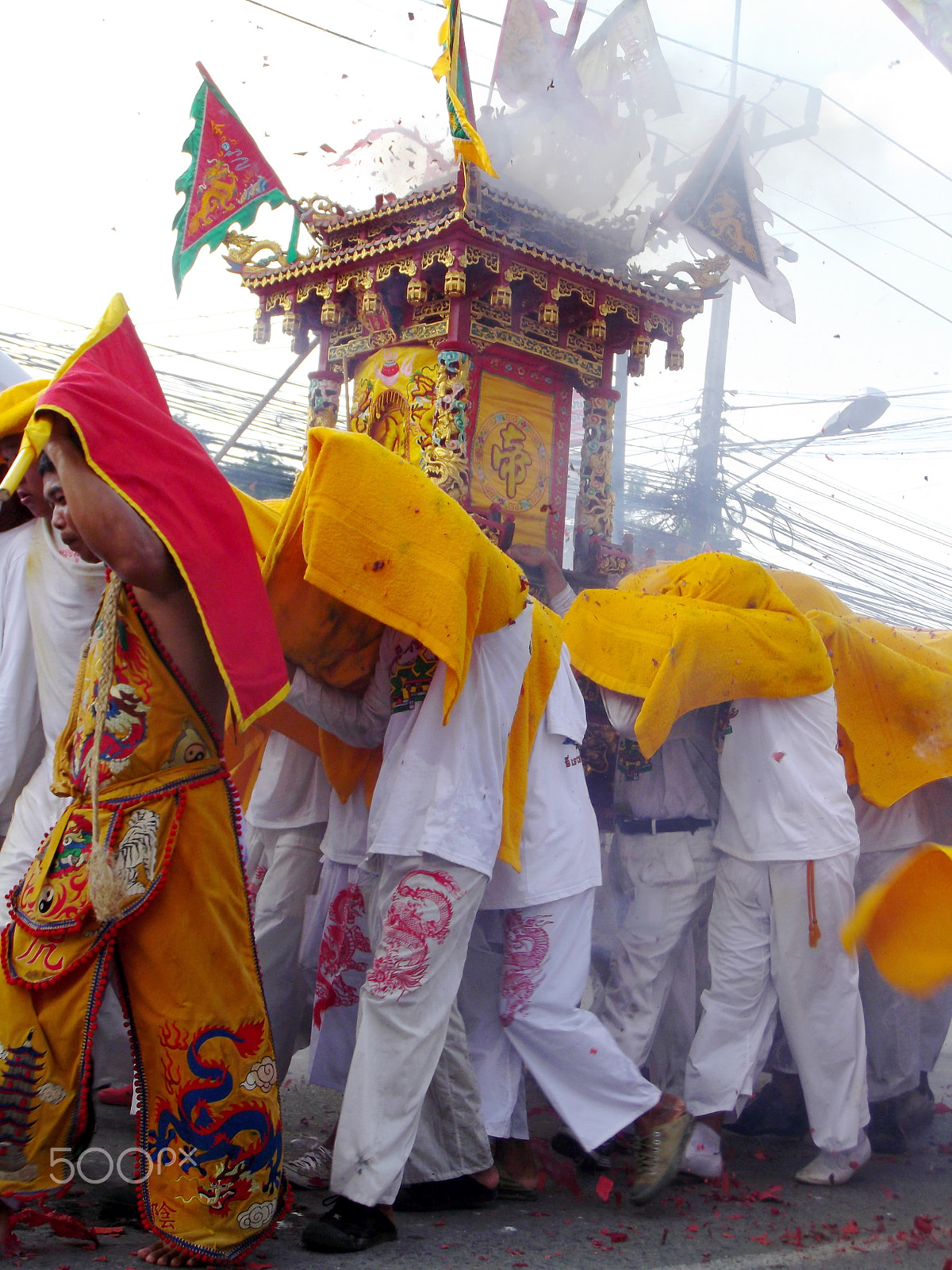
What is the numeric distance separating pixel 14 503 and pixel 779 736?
2389mm

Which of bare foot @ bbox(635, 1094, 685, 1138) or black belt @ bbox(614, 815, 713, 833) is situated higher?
black belt @ bbox(614, 815, 713, 833)

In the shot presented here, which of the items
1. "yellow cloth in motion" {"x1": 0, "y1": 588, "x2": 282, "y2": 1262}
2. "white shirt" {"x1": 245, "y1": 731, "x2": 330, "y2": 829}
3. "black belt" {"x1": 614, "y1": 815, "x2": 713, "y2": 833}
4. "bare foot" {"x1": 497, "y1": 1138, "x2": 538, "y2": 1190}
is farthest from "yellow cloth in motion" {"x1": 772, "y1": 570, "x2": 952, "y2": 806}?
"yellow cloth in motion" {"x1": 0, "y1": 588, "x2": 282, "y2": 1262}

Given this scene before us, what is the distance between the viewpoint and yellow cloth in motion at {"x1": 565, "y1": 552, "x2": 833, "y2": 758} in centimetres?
338

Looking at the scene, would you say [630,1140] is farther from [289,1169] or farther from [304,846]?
[304,846]

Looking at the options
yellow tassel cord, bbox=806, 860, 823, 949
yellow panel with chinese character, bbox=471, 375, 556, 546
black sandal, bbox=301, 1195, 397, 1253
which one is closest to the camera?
black sandal, bbox=301, 1195, 397, 1253

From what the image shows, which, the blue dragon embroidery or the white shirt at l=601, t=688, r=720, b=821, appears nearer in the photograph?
the blue dragon embroidery

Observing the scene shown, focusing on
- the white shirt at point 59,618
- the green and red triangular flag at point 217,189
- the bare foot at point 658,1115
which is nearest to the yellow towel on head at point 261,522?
the white shirt at point 59,618

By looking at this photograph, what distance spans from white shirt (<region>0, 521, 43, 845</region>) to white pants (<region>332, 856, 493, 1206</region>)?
37.2 inches

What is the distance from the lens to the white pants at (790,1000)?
3424 mm

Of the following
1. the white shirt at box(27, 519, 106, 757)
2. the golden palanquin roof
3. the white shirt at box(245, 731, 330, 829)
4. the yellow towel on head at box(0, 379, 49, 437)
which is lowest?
the white shirt at box(245, 731, 330, 829)

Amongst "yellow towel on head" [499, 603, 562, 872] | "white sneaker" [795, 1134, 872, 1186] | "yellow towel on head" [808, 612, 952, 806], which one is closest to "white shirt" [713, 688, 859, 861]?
A: "yellow towel on head" [808, 612, 952, 806]

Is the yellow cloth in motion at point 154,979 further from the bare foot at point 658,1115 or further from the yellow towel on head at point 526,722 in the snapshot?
the bare foot at point 658,1115

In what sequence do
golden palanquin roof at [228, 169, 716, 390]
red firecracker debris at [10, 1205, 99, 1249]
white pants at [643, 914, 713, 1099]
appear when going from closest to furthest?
red firecracker debris at [10, 1205, 99, 1249] < white pants at [643, 914, 713, 1099] < golden palanquin roof at [228, 169, 716, 390]

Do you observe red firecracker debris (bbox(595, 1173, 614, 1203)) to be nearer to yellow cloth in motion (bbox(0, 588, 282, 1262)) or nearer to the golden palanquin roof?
yellow cloth in motion (bbox(0, 588, 282, 1262))
